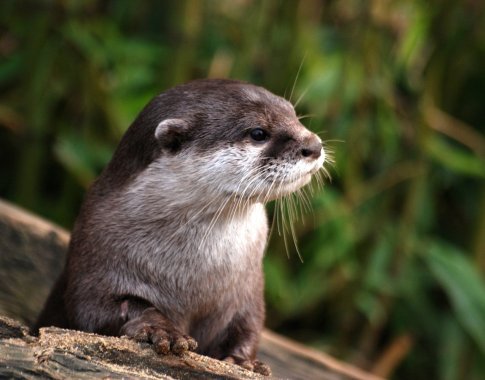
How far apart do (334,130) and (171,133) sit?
189 centimetres

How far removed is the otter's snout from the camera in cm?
239

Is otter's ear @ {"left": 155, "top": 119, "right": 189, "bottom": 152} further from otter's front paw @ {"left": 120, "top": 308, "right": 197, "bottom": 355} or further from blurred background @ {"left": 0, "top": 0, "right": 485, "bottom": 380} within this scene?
blurred background @ {"left": 0, "top": 0, "right": 485, "bottom": 380}

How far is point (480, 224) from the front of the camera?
14.6ft

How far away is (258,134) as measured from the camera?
2.46 m

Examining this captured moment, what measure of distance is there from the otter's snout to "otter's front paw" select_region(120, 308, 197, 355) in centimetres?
51

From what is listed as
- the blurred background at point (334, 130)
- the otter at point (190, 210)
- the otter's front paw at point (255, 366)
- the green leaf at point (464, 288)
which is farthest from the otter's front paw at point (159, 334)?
the green leaf at point (464, 288)

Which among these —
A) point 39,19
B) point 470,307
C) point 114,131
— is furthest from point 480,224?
point 39,19

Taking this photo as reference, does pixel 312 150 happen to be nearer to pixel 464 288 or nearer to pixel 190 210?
pixel 190 210

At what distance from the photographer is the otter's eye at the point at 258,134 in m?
2.46

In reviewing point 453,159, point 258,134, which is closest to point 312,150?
point 258,134

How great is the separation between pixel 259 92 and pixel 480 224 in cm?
220

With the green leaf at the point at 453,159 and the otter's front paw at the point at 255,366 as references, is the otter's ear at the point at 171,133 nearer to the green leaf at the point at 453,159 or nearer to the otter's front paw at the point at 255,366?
the otter's front paw at the point at 255,366

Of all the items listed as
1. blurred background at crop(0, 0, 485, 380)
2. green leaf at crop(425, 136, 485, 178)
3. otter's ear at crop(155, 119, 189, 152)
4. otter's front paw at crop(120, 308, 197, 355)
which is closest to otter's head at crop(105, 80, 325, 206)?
otter's ear at crop(155, 119, 189, 152)

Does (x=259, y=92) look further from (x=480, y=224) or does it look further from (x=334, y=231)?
(x=480, y=224)
